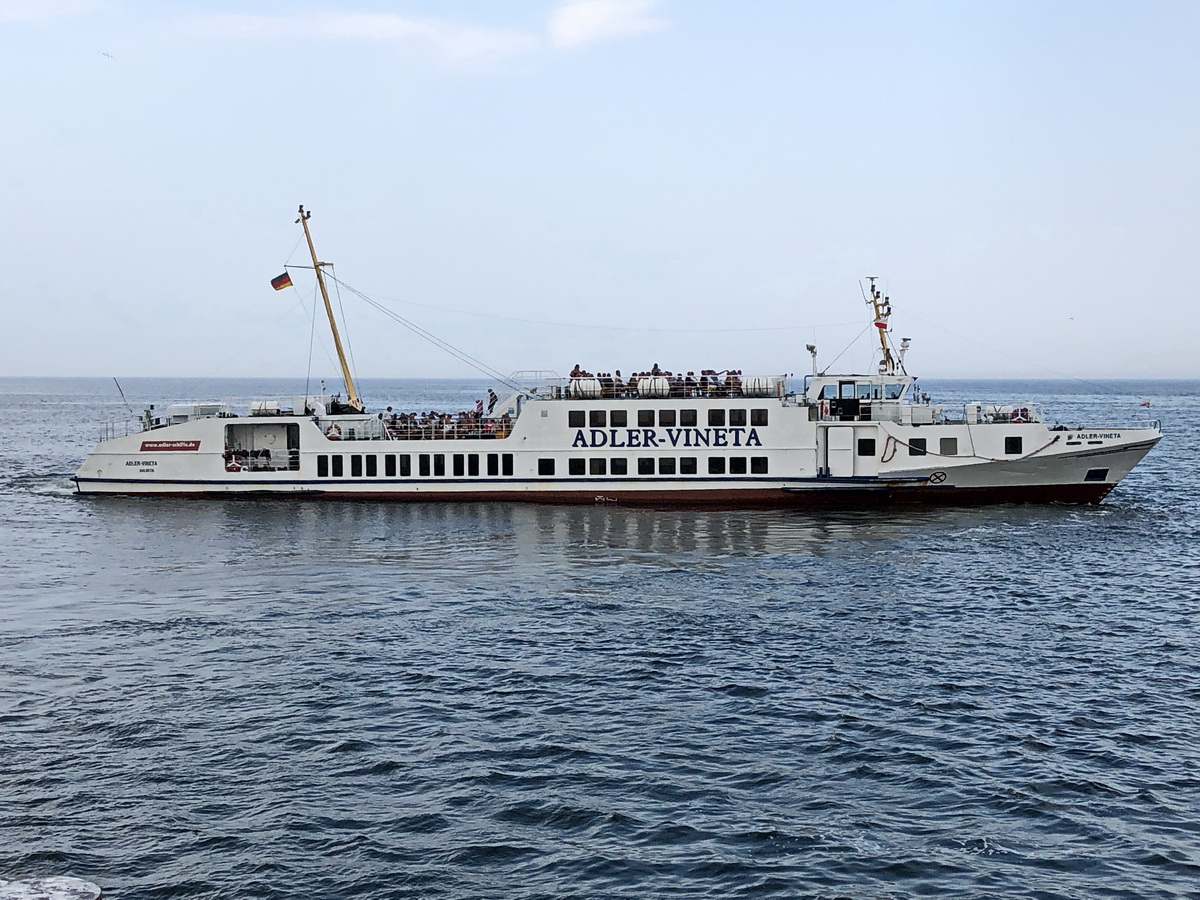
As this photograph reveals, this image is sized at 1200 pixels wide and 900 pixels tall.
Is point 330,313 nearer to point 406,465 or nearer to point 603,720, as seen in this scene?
point 406,465

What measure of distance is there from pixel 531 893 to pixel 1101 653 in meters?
17.9

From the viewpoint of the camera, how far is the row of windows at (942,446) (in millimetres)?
51219

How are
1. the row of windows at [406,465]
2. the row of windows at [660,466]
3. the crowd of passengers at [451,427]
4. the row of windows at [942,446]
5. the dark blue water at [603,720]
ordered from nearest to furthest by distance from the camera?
the dark blue water at [603,720] < the row of windows at [942,446] < the row of windows at [660,466] < the row of windows at [406,465] < the crowd of passengers at [451,427]

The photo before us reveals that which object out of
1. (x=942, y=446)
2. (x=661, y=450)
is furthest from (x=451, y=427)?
(x=942, y=446)

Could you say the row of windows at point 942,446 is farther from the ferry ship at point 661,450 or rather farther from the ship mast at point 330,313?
the ship mast at point 330,313

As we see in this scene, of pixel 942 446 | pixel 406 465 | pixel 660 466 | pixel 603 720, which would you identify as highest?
pixel 942 446

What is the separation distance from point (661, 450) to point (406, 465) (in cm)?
1260

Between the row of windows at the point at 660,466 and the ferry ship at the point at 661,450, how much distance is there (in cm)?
7

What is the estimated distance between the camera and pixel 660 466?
5347 cm

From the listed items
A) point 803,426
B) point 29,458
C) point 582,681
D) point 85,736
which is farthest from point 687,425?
point 29,458

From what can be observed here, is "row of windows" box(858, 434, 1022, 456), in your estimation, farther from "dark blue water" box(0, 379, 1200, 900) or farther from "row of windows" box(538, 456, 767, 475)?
"dark blue water" box(0, 379, 1200, 900)

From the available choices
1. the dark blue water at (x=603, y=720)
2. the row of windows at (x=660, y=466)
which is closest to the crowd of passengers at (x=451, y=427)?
the row of windows at (x=660, y=466)

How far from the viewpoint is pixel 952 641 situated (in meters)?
29.0

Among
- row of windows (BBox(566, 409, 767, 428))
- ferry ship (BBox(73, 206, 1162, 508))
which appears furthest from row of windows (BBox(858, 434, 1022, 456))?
row of windows (BBox(566, 409, 767, 428))
